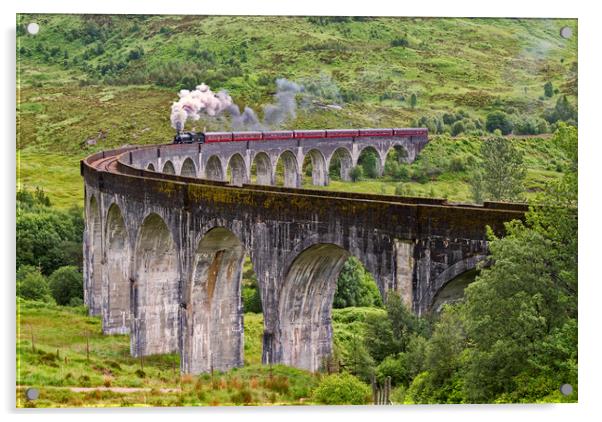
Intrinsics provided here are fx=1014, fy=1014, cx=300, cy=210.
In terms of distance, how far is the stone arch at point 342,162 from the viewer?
278 ft

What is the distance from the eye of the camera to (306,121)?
84.7 m

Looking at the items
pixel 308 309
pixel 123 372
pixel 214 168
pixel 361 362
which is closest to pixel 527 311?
pixel 361 362

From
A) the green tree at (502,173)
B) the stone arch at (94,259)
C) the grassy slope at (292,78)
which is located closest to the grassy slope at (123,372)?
the stone arch at (94,259)

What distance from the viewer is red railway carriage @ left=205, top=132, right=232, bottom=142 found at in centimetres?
7281

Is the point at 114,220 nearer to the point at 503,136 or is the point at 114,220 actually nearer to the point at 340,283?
the point at 340,283

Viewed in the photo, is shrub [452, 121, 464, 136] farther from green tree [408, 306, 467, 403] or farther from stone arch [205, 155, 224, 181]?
green tree [408, 306, 467, 403]

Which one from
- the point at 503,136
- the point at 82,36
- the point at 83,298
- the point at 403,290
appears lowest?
the point at 83,298

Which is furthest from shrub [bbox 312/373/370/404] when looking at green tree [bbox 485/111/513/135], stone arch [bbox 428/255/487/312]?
green tree [bbox 485/111/513/135]

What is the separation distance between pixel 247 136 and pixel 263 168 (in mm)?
5098

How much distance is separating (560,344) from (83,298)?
28.9 meters

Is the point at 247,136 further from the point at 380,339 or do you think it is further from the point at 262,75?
the point at 380,339

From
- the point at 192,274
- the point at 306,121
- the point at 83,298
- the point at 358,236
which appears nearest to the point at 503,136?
the point at 306,121

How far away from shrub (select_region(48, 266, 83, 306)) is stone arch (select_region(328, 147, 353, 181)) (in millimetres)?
41103

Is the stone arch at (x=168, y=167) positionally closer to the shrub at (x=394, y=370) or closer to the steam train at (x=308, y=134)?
the steam train at (x=308, y=134)
